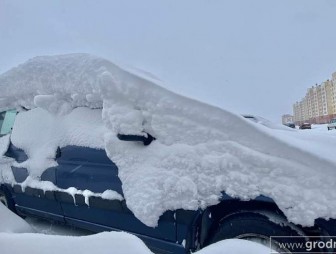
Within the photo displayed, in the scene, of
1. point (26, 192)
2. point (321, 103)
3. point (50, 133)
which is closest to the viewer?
point (50, 133)

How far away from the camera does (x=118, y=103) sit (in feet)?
8.02

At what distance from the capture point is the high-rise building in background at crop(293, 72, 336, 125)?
45753mm

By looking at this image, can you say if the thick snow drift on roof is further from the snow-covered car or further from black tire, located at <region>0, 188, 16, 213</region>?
black tire, located at <region>0, 188, 16, 213</region>

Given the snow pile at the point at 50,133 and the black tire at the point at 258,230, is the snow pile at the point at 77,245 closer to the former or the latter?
the black tire at the point at 258,230

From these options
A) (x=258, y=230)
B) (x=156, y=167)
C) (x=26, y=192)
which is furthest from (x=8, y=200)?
(x=258, y=230)

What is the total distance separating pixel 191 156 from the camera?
6.84 ft

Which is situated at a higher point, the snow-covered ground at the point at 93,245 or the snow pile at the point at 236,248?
the snow-covered ground at the point at 93,245

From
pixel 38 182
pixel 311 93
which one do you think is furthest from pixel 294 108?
pixel 38 182

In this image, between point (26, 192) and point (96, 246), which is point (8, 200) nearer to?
point (26, 192)

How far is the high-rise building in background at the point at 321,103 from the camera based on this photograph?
45.8 metres

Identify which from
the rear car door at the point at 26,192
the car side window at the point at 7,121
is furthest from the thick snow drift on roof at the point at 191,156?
the car side window at the point at 7,121

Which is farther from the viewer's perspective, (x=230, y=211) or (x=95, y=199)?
(x=95, y=199)

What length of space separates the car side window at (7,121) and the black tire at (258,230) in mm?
2973

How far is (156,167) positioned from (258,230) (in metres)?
0.79
